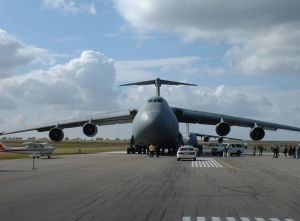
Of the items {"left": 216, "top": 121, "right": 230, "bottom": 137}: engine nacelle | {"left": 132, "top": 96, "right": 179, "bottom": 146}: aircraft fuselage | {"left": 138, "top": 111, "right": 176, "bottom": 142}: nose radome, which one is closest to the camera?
{"left": 138, "top": 111, "right": 176, "bottom": 142}: nose radome

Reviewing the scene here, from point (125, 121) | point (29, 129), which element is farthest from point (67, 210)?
point (125, 121)

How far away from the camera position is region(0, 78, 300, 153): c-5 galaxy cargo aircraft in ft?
130

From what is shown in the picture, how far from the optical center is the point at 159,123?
1529 inches

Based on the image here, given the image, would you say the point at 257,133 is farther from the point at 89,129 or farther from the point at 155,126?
the point at 89,129

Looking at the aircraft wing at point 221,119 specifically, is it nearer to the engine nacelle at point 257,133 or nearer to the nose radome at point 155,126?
the engine nacelle at point 257,133

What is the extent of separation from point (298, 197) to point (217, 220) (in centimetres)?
452

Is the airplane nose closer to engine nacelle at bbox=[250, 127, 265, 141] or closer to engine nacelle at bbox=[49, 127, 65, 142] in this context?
engine nacelle at bbox=[250, 127, 265, 141]

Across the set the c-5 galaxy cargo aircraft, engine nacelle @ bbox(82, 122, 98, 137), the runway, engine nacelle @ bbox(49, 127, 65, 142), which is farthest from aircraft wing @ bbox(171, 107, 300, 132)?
the runway

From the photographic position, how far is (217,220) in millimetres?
8977

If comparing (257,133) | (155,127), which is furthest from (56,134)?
(257,133)

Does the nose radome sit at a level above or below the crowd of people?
above

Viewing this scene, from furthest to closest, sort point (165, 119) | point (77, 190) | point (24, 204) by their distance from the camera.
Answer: point (165, 119) < point (77, 190) < point (24, 204)

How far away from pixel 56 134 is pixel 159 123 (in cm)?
1226

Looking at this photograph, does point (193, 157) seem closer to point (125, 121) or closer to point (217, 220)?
point (125, 121)
